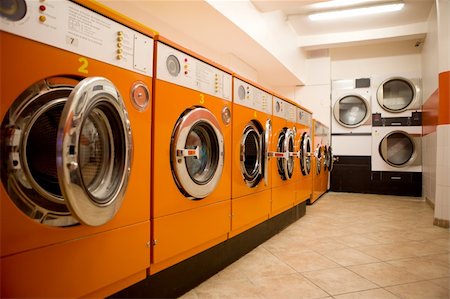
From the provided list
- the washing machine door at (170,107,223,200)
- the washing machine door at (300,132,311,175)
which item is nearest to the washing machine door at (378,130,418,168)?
the washing machine door at (300,132,311,175)

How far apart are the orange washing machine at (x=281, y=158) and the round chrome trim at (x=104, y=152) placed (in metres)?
1.59

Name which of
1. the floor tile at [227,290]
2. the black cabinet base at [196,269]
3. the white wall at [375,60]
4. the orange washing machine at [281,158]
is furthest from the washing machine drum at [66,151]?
the white wall at [375,60]

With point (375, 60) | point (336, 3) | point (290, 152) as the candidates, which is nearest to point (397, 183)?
point (375, 60)

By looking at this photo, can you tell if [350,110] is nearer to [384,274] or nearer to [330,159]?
[330,159]

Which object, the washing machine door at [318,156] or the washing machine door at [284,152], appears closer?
the washing machine door at [284,152]

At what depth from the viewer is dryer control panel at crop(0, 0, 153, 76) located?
2.82 feet

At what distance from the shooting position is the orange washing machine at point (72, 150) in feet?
2.73

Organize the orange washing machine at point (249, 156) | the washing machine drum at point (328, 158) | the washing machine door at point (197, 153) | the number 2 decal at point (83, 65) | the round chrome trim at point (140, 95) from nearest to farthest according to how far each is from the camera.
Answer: the number 2 decal at point (83, 65) < the round chrome trim at point (140, 95) < the washing machine door at point (197, 153) < the orange washing machine at point (249, 156) < the washing machine drum at point (328, 158)

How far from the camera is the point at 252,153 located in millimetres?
2416

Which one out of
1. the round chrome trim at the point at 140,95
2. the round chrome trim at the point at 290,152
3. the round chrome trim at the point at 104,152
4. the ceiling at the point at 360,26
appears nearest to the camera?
the round chrome trim at the point at 104,152

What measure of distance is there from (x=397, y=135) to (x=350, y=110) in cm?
101

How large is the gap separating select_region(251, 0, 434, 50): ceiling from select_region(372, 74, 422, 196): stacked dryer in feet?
2.90

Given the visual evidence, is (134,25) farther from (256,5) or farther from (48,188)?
(256,5)

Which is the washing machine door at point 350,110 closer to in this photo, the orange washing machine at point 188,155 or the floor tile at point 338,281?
the floor tile at point 338,281
